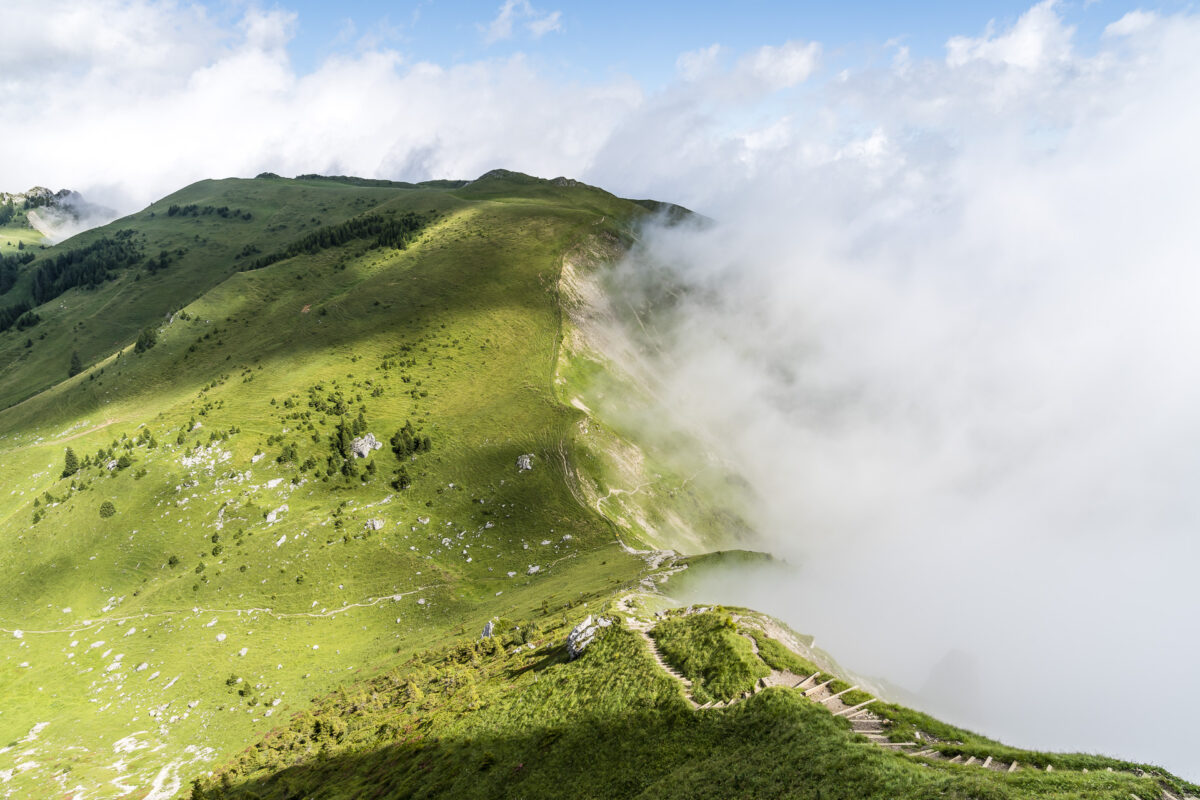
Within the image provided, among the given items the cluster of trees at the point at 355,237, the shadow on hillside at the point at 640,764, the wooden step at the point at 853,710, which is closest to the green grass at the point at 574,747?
the shadow on hillside at the point at 640,764

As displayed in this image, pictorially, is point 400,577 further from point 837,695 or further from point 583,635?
point 837,695

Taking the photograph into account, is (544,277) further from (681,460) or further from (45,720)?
(45,720)

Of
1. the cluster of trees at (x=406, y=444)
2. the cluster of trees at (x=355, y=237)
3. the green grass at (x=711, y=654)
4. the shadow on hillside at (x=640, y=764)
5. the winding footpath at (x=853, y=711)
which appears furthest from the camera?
the cluster of trees at (x=355, y=237)

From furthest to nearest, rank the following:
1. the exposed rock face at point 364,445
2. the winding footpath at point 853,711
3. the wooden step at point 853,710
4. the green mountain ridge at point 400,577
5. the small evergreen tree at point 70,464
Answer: the exposed rock face at point 364,445 → the small evergreen tree at point 70,464 → the green mountain ridge at point 400,577 → the wooden step at point 853,710 → the winding footpath at point 853,711

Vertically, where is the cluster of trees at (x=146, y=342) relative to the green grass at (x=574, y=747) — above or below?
above

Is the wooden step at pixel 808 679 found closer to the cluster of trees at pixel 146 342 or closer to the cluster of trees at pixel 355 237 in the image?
the cluster of trees at pixel 146 342

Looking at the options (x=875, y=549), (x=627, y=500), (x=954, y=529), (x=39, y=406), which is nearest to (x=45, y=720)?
(x=627, y=500)

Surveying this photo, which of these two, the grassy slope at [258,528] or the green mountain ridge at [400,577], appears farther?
the grassy slope at [258,528]

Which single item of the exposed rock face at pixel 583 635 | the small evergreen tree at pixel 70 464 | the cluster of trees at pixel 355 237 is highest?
the cluster of trees at pixel 355 237

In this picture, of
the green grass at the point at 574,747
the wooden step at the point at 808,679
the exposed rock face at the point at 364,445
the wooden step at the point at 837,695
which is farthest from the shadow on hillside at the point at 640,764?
the exposed rock face at the point at 364,445
